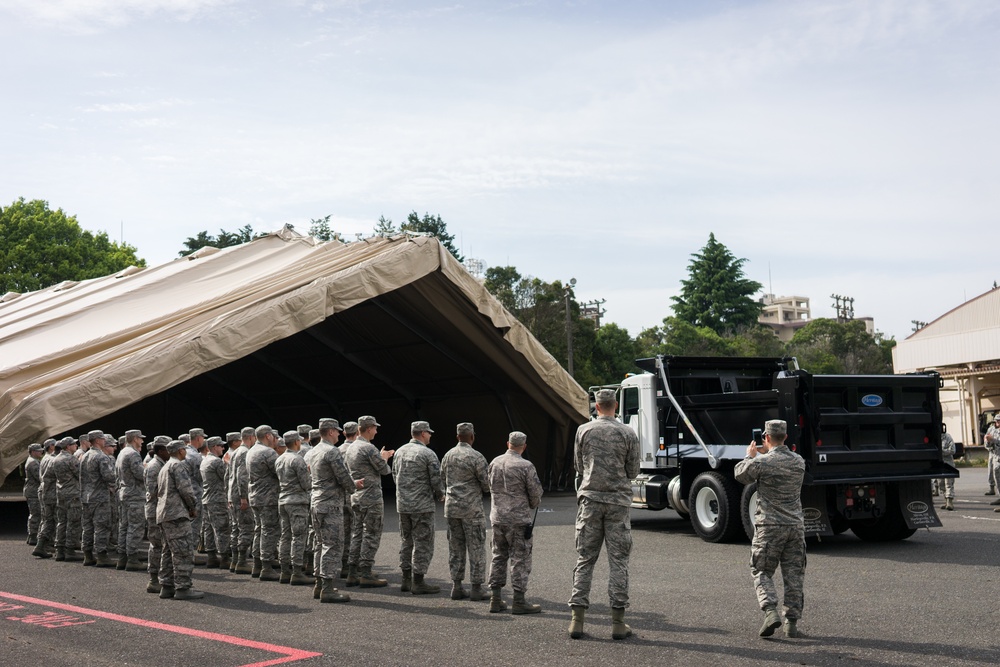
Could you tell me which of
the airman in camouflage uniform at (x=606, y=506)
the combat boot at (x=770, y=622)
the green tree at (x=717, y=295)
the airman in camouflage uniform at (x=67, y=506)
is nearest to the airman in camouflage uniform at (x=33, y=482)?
the airman in camouflage uniform at (x=67, y=506)

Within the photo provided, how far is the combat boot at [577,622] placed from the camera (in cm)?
778

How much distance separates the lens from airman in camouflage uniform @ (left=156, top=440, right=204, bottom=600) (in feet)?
33.4

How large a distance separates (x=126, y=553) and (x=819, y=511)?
9437 millimetres

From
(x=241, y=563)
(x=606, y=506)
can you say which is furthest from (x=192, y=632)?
(x=241, y=563)

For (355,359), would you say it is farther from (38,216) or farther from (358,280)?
(38,216)

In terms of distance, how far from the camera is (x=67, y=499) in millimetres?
14016

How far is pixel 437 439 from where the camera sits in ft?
89.2

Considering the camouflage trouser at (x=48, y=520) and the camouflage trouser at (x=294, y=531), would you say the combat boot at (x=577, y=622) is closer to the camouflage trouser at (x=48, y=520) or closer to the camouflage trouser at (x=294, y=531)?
the camouflage trouser at (x=294, y=531)

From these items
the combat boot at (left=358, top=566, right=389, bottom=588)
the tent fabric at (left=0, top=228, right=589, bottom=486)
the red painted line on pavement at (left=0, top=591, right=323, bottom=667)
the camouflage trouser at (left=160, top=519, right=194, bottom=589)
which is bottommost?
the red painted line on pavement at (left=0, top=591, right=323, bottom=667)

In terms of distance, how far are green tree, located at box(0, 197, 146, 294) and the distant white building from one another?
4375 cm

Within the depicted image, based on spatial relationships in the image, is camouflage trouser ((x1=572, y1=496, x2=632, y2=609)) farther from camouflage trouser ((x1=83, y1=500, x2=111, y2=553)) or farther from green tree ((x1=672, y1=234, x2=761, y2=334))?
green tree ((x1=672, y1=234, x2=761, y2=334))

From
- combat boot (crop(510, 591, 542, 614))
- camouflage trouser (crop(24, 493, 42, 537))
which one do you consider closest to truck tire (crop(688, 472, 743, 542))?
combat boot (crop(510, 591, 542, 614))

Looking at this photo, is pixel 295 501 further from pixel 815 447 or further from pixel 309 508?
pixel 815 447

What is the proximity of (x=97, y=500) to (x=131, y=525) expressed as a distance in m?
1.06
